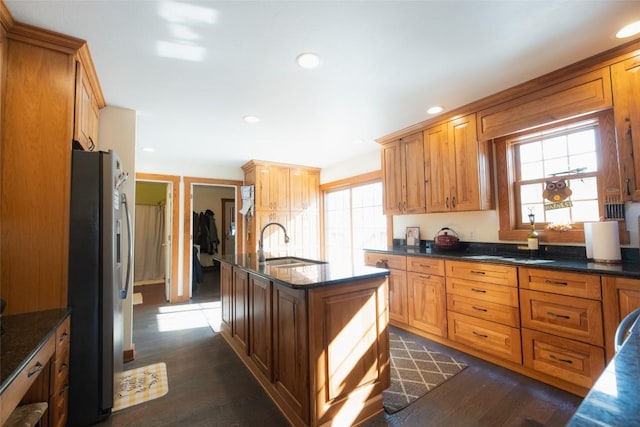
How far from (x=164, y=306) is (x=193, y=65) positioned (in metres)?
3.84

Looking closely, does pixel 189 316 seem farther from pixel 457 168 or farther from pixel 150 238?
A: pixel 457 168

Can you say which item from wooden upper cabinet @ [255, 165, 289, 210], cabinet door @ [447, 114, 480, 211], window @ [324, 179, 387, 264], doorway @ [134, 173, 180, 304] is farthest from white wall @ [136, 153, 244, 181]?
cabinet door @ [447, 114, 480, 211]

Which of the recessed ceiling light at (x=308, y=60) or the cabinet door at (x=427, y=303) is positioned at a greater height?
the recessed ceiling light at (x=308, y=60)

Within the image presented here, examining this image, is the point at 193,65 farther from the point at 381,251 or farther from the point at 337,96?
the point at 381,251

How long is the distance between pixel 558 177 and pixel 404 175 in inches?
58.1

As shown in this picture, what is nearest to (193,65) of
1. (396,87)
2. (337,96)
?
(337,96)

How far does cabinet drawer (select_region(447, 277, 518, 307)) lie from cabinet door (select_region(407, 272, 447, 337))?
13 cm

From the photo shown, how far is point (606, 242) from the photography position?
207 centimetres

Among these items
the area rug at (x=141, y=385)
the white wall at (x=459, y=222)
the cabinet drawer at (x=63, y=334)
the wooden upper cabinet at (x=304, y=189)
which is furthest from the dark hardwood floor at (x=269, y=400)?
the wooden upper cabinet at (x=304, y=189)

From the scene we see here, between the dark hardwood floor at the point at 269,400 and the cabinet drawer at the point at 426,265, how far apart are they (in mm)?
738

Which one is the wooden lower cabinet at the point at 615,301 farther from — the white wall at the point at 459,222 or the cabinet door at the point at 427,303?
the cabinet door at the point at 427,303

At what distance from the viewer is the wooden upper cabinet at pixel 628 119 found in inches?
73.1

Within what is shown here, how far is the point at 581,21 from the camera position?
1.63 metres

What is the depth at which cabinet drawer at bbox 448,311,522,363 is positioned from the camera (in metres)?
2.25
